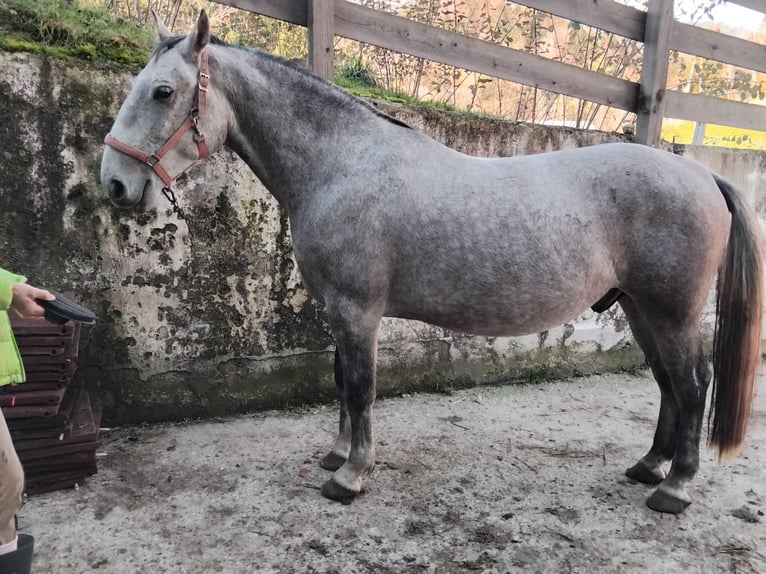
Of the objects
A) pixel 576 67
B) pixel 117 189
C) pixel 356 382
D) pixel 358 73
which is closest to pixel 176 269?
pixel 117 189

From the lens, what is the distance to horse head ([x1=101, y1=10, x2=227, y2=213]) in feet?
6.49

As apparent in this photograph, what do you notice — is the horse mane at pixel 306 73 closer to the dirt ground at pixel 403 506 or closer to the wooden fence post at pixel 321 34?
the wooden fence post at pixel 321 34

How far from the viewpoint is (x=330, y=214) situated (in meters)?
2.23

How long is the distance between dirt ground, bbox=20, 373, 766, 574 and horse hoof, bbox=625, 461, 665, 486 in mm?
46

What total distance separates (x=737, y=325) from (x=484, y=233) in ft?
4.36

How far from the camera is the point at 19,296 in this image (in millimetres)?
1380

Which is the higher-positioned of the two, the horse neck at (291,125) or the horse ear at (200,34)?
the horse ear at (200,34)

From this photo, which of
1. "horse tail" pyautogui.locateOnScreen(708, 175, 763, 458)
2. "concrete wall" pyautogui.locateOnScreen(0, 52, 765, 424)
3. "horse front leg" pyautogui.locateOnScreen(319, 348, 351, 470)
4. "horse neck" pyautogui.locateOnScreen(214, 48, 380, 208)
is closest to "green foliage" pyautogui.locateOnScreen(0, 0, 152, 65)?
"concrete wall" pyautogui.locateOnScreen(0, 52, 765, 424)

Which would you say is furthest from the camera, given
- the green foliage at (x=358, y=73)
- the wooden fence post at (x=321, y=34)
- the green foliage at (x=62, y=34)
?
the green foliage at (x=358, y=73)

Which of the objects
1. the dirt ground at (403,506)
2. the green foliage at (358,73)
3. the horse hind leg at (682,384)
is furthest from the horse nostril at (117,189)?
the green foliage at (358,73)

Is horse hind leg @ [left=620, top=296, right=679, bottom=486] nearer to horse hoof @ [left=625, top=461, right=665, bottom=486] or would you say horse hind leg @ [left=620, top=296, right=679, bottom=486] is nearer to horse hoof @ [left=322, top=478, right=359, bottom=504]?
horse hoof @ [left=625, top=461, right=665, bottom=486]

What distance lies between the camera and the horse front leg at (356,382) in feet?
7.50

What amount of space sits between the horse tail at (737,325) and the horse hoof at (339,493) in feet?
5.94

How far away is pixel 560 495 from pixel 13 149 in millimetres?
3350
